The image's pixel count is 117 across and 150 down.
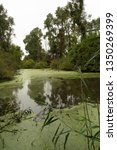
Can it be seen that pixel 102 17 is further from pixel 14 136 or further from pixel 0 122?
pixel 0 122

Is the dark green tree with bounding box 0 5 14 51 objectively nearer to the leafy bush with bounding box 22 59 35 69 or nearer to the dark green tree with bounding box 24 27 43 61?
the leafy bush with bounding box 22 59 35 69

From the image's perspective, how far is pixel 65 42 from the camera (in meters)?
18.2

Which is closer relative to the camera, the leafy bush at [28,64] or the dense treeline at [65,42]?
the dense treeline at [65,42]

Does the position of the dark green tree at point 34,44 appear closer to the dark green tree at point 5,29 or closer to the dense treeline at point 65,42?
the dense treeline at point 65,42

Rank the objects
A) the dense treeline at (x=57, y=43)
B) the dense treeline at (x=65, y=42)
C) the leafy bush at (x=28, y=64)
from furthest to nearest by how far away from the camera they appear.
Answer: the leafy bush at (x=28, y=64) < the dense treeline at (x=65, y=42) < the dense treeline at (x=57, y=43)

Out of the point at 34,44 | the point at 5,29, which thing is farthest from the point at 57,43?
the point at 5,29

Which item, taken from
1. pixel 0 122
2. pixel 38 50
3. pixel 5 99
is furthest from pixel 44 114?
pixel 38 50

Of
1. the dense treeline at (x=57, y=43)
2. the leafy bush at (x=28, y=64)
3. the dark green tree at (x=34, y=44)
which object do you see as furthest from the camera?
the dark green tree at (x=34, y=44)

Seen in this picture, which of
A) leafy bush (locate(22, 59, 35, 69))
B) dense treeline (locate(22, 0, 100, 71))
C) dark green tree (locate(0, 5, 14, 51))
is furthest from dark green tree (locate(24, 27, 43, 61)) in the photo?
dark green tree (locate(0, 5, 14, 51))

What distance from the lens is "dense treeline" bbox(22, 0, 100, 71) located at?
12391 millimetres

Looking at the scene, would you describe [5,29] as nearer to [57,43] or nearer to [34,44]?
[57,43]

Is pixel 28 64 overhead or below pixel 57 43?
below

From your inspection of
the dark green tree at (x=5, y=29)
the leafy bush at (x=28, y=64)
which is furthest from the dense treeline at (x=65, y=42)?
the dark green tree at (x=5, y=29)

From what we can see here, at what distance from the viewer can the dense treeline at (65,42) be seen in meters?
12.4
